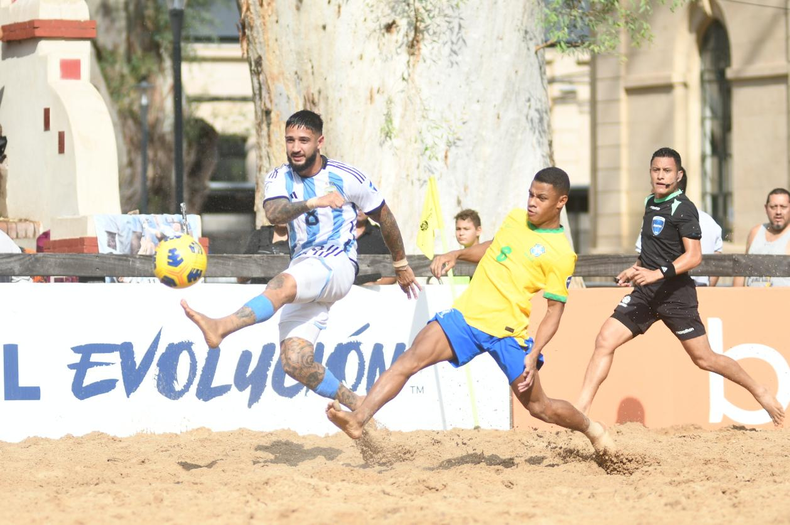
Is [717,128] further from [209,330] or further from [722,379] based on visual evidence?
[209,330]

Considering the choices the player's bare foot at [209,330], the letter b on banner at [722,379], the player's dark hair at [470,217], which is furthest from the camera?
the player's dark hair at [470,217]

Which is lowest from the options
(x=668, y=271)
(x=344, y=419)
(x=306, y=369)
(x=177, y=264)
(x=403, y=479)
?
(x=403, y=479)

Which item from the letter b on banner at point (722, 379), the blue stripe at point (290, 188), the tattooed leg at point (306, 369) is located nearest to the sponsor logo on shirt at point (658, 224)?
the letter b on banner at point (722, 379)

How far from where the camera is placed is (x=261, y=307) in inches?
298

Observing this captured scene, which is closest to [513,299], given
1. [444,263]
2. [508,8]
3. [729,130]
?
[444,263]

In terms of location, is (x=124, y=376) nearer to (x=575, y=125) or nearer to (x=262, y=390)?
(x=262, y=390)

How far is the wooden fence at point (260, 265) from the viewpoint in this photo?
9930 mm

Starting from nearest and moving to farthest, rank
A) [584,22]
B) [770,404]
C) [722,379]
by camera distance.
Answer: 1. [770,404]
2. [722,379]
3. [584,22]

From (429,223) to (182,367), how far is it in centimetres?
223

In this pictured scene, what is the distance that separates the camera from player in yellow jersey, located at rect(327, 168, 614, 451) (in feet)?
24.4

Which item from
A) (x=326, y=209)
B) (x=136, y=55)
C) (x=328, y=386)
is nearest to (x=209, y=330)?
(x=328, y=386)

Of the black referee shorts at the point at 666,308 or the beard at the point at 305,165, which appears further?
the black referee shorts at the point at 666,308

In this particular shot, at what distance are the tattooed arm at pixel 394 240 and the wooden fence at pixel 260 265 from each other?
186 centimetres

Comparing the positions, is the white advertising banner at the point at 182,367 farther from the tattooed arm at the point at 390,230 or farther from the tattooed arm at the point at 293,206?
the tattooed arm at the point at 293,206
